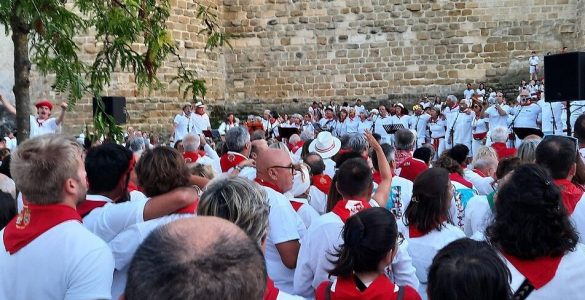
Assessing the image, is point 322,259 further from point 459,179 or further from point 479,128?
point 479,128

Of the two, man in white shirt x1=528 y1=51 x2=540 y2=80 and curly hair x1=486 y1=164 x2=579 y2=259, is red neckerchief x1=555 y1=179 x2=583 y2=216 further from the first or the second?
man in white shirt x1=528 y1=51 x2=540 y2=80

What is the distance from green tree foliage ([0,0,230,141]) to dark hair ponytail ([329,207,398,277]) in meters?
2.39

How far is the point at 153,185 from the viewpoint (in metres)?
3.71

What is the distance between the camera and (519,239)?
9.37 ft

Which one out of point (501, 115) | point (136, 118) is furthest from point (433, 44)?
point (136, 118)

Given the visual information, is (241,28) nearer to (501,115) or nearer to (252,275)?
(501,115)

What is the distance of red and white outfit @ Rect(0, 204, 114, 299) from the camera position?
276 centimetres

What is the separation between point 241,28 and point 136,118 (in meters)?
5.38

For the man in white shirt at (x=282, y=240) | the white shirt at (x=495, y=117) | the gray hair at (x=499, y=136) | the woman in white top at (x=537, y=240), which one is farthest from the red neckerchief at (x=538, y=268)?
the white shirt at (x=495, y=117)

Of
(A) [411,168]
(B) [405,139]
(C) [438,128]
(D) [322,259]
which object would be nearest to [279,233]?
(D) [322,259]

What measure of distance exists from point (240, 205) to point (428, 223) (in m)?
1.32

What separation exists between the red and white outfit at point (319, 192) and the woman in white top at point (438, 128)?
44.6 ft

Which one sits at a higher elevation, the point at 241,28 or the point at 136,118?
the point at 241,28

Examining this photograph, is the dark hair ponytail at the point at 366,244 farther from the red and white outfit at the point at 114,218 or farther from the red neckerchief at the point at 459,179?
the red neckerchief at the point at 459,179
